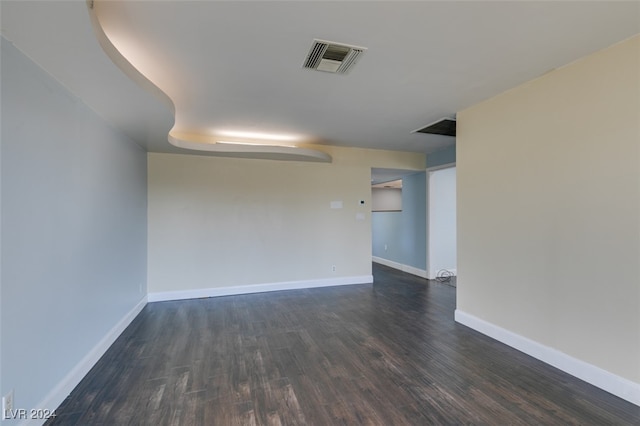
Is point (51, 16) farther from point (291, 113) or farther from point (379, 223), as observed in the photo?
point (379, 223)

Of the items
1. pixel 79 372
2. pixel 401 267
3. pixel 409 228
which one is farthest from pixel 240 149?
pixel 401 267

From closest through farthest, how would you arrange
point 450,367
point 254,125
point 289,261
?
point 450,367 < point 254,125 < point 289,261

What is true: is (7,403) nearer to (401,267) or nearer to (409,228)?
(409,228)

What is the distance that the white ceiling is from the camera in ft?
5.58

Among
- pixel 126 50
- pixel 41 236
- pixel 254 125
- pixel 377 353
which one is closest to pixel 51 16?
pixel 126 50

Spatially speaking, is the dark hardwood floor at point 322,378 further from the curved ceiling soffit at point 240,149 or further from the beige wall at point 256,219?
the curved ceiling soffit at point 240,149

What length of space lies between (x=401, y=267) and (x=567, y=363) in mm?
4335

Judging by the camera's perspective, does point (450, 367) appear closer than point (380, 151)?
Yes

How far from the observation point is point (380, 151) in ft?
18.5

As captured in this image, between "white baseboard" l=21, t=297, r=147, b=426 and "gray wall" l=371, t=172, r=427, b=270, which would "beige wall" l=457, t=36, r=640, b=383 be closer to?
"gray wall" l=371, t=172, r=427, b=270

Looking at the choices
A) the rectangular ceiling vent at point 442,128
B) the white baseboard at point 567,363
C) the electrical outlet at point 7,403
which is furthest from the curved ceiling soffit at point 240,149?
the white baseboard at point 567,363

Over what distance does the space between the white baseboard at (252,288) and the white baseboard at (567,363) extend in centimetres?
239

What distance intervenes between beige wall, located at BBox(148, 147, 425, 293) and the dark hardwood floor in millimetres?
1057

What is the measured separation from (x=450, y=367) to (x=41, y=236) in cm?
319
